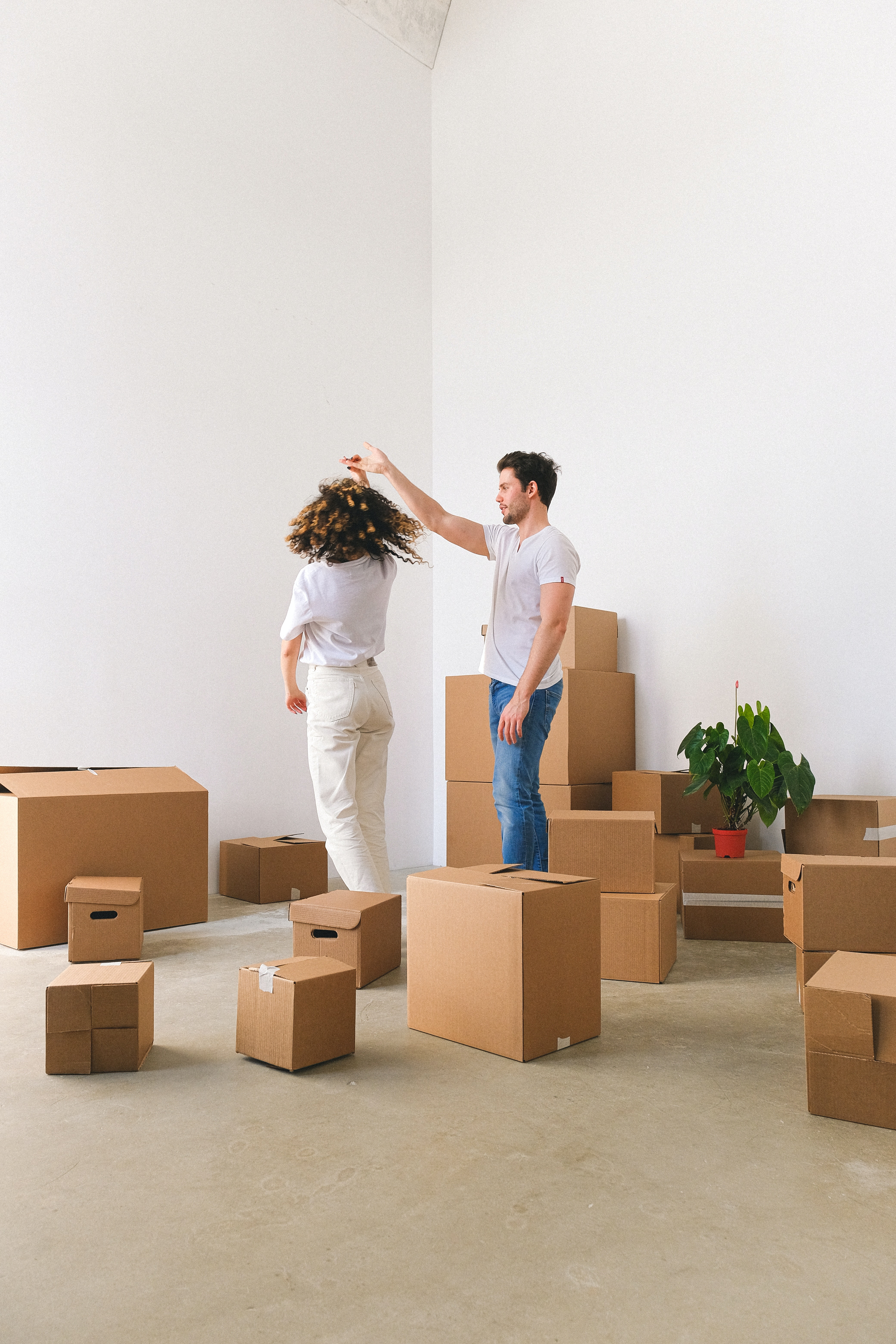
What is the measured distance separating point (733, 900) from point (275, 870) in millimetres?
1594

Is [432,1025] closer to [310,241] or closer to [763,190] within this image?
[763,190]

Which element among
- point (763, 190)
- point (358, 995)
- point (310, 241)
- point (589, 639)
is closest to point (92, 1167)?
point (358, 995)

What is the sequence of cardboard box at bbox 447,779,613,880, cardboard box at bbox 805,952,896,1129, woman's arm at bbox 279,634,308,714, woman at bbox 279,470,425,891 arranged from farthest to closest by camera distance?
cardboard box at bbox 447,779,613,880 → woman's arm at bbox 279,634,308,714 → woman at bbox 279,470,425,891 → cardboard box at bbox 805,952,896,1129

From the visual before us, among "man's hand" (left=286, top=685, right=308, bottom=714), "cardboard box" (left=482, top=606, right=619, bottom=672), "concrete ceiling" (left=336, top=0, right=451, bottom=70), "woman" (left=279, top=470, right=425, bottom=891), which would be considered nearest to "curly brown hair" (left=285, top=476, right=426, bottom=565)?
"woman" (left=279, top=470, right=425, bottom=891)

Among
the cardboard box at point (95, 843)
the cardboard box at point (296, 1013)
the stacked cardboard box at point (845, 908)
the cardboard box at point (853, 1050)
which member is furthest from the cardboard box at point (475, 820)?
the cardboard box at point (853, 1050)

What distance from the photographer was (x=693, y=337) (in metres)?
3.71

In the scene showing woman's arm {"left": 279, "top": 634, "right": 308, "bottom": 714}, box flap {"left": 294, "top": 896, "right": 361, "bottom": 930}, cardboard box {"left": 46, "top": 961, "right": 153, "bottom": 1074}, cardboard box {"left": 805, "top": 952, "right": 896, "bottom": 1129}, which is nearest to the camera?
cardboard box {"left": 805, "top": 952, "right": 896, "bottom": 1129}

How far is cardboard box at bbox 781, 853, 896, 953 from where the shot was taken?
1.92 m

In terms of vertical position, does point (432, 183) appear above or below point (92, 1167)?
above

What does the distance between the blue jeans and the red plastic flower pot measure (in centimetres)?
73

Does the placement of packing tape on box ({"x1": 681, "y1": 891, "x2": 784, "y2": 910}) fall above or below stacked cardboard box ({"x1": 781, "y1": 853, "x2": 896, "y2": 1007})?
below

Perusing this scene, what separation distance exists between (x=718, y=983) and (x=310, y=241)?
3563 mm

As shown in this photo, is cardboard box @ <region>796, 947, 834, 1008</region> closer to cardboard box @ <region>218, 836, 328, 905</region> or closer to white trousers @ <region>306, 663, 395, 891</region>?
white trousers @ <region>306, 663, 395, 891</region>

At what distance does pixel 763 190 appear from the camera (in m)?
3.51
